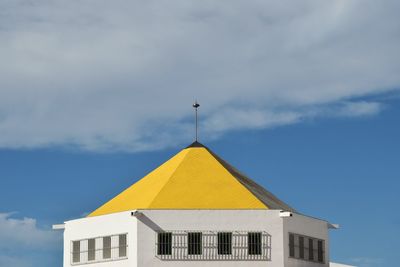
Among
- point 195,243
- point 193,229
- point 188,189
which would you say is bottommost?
point 195,243

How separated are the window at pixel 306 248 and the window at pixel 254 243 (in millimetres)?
3243

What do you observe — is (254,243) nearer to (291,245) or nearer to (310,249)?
(291,245)

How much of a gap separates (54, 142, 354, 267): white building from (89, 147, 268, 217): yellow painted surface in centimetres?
8

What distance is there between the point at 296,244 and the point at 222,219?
24.0 feet

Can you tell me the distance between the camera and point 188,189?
97000 millimetres

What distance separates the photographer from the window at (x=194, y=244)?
9275cm

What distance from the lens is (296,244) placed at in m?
96.2

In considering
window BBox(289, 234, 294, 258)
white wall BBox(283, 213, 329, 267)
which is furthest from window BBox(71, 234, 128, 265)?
window BBox(289, 234, 294, 258)

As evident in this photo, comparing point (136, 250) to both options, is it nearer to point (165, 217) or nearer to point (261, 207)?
point (165, 217)

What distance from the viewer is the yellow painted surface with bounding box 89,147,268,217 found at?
9488cm

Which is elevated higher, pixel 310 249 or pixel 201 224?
pixel 201 224

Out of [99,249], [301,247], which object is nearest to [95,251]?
[99,249]

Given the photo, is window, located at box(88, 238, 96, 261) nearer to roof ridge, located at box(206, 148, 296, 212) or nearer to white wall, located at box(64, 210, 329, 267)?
white wall, located at box(64, 210, 329, 267)

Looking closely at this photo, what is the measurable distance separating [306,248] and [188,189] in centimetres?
1121
